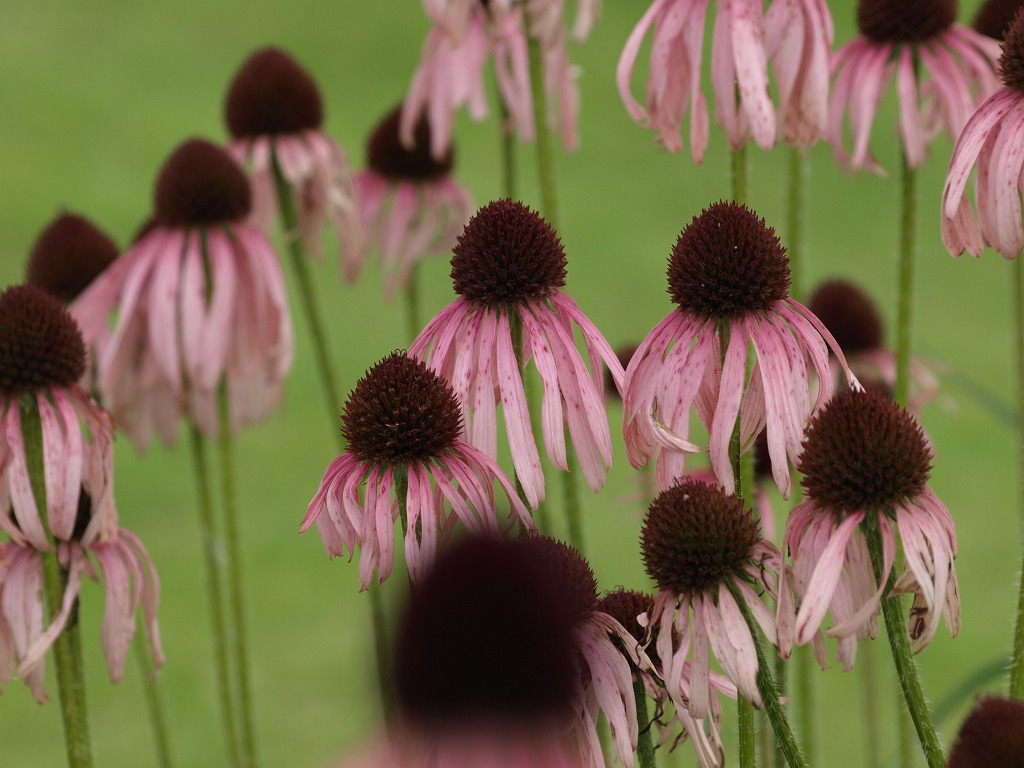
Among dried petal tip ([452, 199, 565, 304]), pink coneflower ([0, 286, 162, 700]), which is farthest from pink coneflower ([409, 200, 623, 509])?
pink coneflower ([0, 286, 162, 700])

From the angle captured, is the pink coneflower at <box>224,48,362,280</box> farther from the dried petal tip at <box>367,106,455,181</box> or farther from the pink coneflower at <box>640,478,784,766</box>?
the pink coneflower at <box>640,478,784,766</box>

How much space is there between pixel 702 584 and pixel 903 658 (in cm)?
8

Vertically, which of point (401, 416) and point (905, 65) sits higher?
point (905, 65)

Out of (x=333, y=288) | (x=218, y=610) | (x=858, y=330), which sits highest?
(x=858, y=330)

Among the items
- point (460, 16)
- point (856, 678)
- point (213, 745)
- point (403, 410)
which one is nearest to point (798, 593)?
point (403, 410)

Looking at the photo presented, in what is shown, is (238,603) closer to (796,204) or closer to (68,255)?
(68,255)

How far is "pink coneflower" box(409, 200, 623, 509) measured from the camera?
63 centimetres

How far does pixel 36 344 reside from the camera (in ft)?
2.49

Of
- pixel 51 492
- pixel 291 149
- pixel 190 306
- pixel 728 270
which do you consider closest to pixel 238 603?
pixel 190 306

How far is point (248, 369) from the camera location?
113 cm

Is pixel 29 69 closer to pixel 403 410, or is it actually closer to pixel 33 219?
pixel 33 219

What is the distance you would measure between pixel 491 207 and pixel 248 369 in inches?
19.5

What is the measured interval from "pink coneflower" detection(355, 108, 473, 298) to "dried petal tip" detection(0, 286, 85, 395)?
638 millimetres

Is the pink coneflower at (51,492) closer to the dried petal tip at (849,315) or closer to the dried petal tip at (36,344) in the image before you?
the dried petal tip at (36,344)
